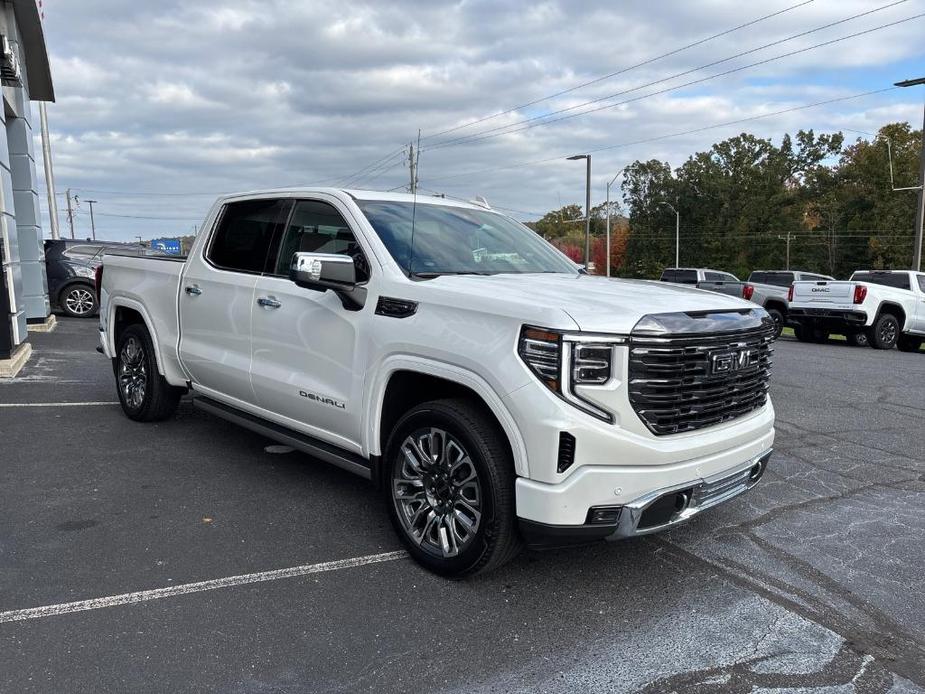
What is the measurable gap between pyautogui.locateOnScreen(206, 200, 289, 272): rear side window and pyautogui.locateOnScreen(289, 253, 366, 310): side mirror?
1140 millimetres

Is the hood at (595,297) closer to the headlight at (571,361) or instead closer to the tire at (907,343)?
the headlight at (571,361)

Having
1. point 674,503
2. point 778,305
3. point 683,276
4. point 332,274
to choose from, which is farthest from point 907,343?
point 332,274

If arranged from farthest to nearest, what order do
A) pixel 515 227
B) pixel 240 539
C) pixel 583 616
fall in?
pixel 515 227 → pixel 240 539 → pixel 583 616

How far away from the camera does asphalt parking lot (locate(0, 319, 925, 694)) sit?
290 centimetres

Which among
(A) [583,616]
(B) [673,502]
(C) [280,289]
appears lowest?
(A) [583,616]

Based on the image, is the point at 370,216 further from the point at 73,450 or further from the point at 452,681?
the point at 73,450

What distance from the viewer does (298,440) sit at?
4605mm

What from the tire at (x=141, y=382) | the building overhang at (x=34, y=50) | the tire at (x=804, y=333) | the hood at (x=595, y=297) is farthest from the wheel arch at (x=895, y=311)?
the building overhang at (x=34, y=50)

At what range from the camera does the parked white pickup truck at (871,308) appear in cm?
1627

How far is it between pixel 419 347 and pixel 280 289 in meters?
1.43

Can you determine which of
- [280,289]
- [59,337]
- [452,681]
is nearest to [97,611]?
[452,681]

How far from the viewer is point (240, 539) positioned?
13.6ft

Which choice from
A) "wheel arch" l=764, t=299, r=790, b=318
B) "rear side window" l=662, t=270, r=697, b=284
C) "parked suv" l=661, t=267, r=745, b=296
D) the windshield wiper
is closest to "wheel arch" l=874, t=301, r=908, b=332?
"wheel arch" l=764, t=299, r=790, b=318

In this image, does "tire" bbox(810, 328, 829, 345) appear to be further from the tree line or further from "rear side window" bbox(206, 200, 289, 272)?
the tree line
